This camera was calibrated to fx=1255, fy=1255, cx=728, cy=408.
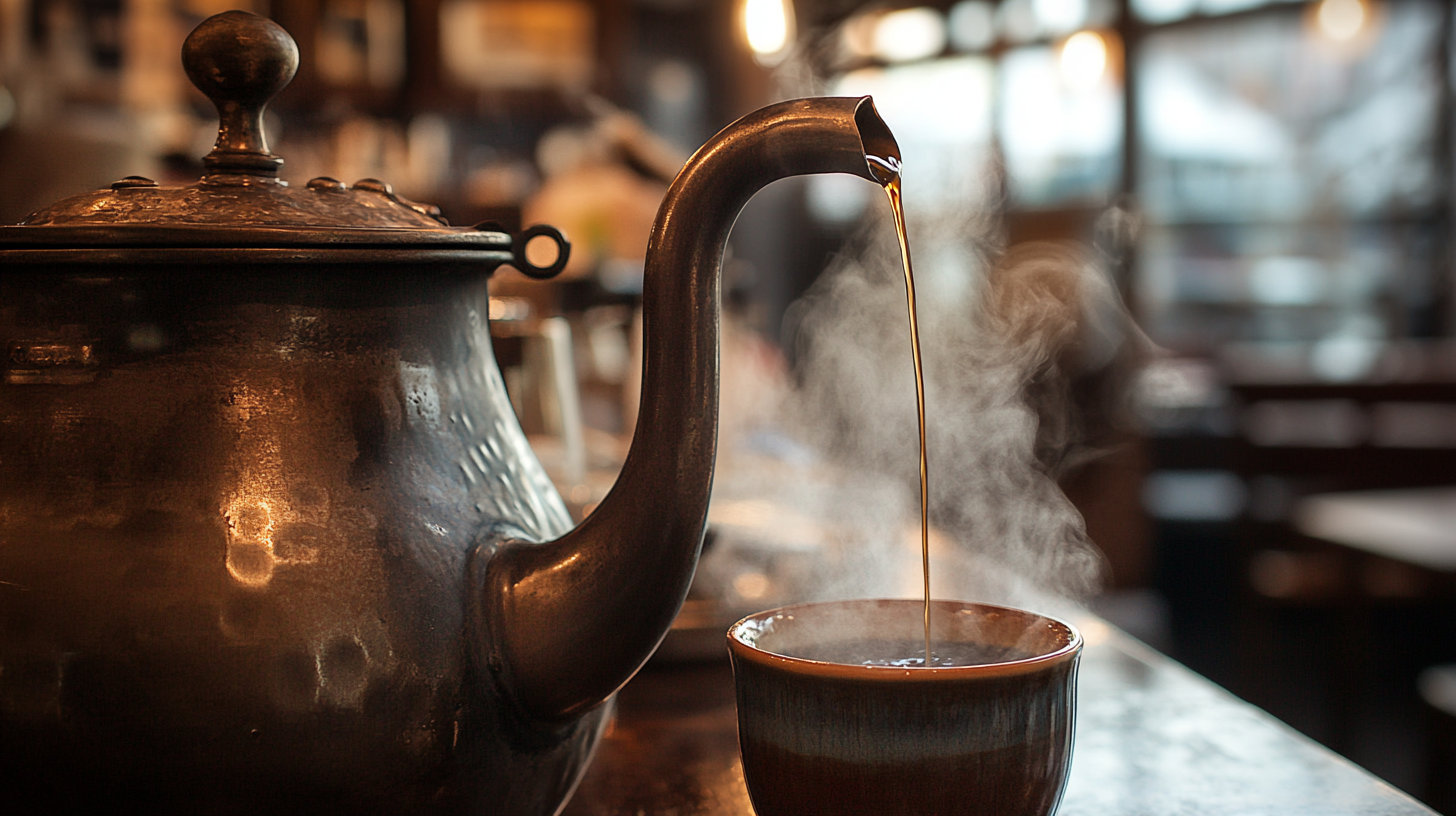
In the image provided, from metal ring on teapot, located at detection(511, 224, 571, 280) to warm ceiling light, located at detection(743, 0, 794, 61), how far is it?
2197 millimetres

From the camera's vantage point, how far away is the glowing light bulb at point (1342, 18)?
18.3 ft

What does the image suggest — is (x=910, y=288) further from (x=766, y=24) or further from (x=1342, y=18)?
(x=1342, y=18)

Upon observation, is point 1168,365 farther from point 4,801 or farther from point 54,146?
point 4,801

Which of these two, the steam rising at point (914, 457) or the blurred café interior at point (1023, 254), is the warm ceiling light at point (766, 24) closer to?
the blurred café interior at point (1023, 254)

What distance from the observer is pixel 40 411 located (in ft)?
1.92

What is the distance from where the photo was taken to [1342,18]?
564 cm

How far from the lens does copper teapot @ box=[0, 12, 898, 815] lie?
0.55 m

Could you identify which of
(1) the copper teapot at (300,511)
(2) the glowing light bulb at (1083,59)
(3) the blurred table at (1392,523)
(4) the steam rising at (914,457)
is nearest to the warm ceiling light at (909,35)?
(2) the glowing light bulb at (1083,59)

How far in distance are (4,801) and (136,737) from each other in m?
0.07

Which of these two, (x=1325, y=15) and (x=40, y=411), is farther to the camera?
(x=1325, y=15)

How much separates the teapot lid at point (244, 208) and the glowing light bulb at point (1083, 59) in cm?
605

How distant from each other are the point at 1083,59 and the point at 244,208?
6.22 m

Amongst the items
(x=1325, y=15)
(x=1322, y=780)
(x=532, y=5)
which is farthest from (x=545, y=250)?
(x=1325, y=15)

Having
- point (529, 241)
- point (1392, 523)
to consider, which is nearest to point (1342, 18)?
point (1392, 523)
